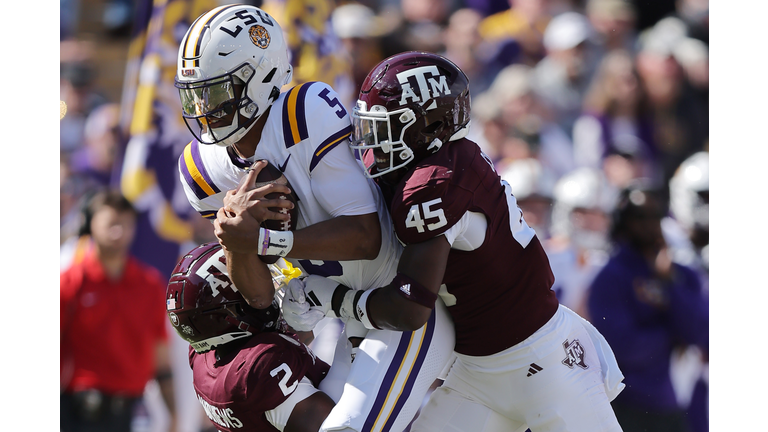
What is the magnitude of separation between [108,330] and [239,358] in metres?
2.16

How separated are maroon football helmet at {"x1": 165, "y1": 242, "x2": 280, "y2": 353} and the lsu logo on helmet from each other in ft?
2.30

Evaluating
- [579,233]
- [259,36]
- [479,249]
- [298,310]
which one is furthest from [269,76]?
[579,233]

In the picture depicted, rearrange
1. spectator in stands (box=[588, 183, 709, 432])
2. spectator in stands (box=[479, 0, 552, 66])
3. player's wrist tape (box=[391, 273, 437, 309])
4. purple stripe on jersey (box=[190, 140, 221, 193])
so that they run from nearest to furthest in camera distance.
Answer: player's wrist tape (box=[391, 273, 437, 309]) → purple stripe on jersey (box=[190, 140, 221, 193]) → spectator in stands (box=[588, 183, 709, 432]) → spectator in stands (box=[479, 0, 552, 66])

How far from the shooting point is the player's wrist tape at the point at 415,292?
2.19 meters

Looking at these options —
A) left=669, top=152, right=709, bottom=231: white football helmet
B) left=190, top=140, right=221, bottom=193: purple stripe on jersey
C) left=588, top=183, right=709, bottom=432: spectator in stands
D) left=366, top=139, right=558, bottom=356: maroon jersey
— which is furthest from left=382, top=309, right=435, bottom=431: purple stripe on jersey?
left=669, top=152, right=709, bottom=231: white football helmet

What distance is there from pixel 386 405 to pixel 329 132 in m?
0.85

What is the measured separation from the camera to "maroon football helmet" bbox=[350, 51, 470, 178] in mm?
2320

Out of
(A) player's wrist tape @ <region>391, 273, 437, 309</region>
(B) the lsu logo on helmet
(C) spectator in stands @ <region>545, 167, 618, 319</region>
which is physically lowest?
(C) spectator in stands @ <region>545, 167, 618, 319</region>

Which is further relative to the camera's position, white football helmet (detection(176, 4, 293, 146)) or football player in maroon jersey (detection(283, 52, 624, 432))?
white football helmet (detection(176, 4, 293, 146))

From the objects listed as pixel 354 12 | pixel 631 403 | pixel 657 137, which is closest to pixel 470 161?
pixel 631 403

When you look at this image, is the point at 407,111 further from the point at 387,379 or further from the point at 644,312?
the point at 644,312

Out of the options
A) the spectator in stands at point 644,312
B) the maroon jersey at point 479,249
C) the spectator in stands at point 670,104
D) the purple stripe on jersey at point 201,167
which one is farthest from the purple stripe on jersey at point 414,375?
the spectator in stands at point 670,104

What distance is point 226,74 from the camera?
2.34 m

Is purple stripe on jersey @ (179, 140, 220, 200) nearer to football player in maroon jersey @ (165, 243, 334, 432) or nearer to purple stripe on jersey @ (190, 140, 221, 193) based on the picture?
purple stripe on jersey @ (190, 140, 221, 193)
